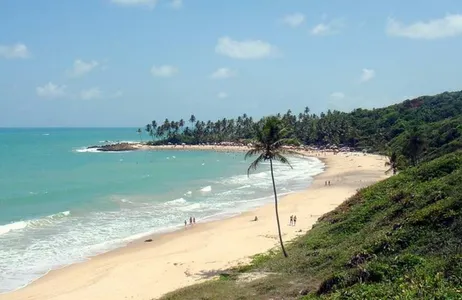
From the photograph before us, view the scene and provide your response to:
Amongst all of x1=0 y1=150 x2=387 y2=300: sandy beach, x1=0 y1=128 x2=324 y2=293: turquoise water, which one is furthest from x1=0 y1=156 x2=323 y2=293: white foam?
x1=0 y1=150 x2=387 y2=300: sandy beach

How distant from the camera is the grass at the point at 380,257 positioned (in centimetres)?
1118

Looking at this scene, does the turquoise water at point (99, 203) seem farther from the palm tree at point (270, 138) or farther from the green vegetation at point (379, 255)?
the palm tree at point (270, 138)

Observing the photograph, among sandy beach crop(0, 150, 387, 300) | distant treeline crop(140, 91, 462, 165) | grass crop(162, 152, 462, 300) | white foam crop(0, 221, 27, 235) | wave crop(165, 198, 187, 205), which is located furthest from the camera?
distant treeline crop(140, 91, 462, 165)

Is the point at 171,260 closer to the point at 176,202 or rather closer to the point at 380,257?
the point at 380,257

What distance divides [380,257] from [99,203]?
124 ft

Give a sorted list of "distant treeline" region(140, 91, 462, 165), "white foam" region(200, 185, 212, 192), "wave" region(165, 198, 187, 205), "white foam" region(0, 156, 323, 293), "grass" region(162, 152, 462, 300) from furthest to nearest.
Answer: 1. "distant treeline" region(140, 91, 462, 165)
2. "white foam" region(200, 185, 212, 192)
3. "wave" region(165, 198, 187, 205)
4. "white foam" region(0, 156, 323, 293)
5. "grass" region(162, 152, 462, 300)

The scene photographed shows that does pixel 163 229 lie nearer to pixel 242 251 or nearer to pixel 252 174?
pixel 242 251

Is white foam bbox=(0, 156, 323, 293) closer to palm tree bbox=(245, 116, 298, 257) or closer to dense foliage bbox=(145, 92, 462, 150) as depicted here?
palm tree bbox=(245, 116, 298, 257)

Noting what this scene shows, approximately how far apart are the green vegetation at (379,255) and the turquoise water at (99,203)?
14.0 meters

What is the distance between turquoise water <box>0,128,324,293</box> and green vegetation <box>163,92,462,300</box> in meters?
14.0

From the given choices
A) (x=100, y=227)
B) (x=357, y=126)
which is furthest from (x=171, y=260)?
(x=357, y=126)

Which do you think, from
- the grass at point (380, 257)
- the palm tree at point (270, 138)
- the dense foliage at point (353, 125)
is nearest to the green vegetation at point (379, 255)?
the grass at point (380, 257)

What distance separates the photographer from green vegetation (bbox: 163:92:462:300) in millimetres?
11250

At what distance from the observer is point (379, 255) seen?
14.2m
